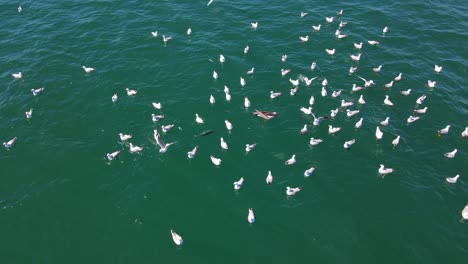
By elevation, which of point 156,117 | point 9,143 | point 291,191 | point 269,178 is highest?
point 156,117

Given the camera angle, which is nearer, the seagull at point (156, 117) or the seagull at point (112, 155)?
the seagull at point (112, 155)

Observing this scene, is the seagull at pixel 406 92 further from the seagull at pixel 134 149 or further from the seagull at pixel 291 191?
the seagull at pixel 134 149

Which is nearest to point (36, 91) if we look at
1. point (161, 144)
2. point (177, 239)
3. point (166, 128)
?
point (166, 128)

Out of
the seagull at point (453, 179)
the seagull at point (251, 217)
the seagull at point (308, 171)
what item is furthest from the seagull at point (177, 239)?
the seagull at point (453, 179)

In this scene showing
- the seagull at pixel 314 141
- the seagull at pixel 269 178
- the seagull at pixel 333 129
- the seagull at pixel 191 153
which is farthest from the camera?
the seagull at pixel 333 129

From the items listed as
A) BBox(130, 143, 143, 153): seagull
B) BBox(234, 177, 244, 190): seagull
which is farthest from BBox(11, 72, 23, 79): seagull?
BBox(234, 177, 244, 190): seagull

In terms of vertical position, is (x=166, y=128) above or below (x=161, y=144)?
above

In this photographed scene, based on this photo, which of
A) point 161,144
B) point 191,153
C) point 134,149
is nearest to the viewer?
point 191,153

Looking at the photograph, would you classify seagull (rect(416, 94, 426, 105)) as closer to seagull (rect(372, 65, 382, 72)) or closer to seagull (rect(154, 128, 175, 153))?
seagull (rect(372, 65, 382, 72))

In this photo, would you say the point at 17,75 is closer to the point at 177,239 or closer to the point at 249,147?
the point at 249,147

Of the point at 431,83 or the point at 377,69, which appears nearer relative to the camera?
the point at 431,83
